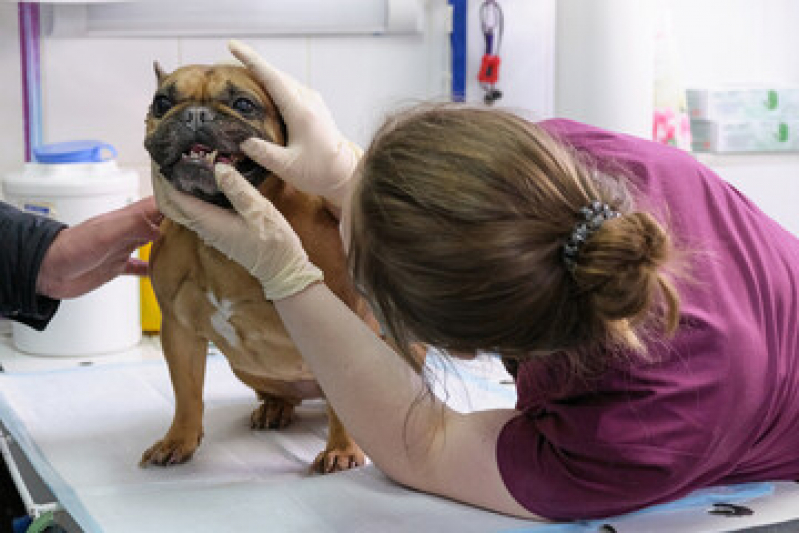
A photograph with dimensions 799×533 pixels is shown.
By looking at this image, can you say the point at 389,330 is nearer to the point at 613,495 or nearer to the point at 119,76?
the point at 613,495

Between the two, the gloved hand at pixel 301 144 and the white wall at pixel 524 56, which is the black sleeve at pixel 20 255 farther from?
the white wall at pixel 524 56

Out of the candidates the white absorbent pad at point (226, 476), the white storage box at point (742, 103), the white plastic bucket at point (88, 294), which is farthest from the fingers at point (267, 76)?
the white storage box at point (742, 103)

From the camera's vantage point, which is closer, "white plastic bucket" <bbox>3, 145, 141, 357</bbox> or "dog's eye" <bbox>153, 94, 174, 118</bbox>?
"dog's eye" <bbox>153, 94, 174, 118</bbox>

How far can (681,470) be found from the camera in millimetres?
922

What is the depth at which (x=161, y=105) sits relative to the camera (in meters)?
1.09

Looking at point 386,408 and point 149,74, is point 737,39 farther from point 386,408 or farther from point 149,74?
point 386,408

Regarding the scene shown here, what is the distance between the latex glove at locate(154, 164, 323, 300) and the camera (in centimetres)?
103

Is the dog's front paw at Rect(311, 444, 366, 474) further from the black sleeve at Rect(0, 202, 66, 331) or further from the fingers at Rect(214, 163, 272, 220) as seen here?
the black sleeve at Rect(0, 202, 66, 331)

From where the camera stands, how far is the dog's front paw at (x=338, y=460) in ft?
3.75

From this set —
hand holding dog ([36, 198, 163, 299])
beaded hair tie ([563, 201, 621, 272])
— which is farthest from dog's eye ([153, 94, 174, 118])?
beaded hair tie ([563, 201, 621, 272])

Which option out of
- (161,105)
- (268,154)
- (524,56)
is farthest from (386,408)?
(524,56)

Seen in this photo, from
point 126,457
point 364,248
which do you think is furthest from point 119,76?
point 364,248

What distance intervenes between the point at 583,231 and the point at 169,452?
538 millimetres

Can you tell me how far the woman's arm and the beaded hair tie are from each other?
0.22 meters
